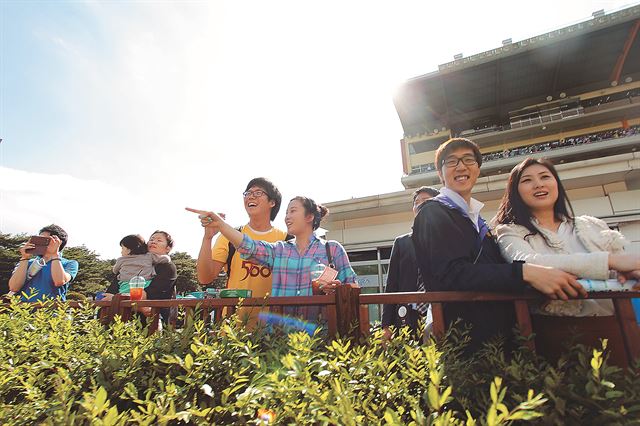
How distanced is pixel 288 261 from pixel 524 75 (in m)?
19.7

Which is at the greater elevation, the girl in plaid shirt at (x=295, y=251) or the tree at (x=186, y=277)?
the tree at (x=186, y=277)

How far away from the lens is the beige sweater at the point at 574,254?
1.39 metres

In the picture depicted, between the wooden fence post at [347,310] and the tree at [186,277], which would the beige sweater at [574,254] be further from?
the tree at [186,277]

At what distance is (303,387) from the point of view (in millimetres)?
882

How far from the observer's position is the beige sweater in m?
1.39

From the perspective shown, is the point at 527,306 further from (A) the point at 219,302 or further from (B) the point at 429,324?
(A) the point at 219,302

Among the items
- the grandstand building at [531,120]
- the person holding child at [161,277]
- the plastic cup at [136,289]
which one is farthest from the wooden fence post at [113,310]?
the grandstand building at [531,120]

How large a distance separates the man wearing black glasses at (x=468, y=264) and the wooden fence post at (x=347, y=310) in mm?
434

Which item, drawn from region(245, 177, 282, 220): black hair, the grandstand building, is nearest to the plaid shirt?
region(245, 177, 282, 220): black hair

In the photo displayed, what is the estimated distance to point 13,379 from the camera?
1416 mm

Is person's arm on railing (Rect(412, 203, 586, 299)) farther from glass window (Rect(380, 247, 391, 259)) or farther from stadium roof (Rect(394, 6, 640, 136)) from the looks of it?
stadium roof (Rect(394, 6, 640, 136))

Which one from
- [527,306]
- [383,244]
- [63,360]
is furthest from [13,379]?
[383,244]

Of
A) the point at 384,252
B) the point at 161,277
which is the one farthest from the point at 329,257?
the point at 384,252

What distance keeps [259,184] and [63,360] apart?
5.99ft
